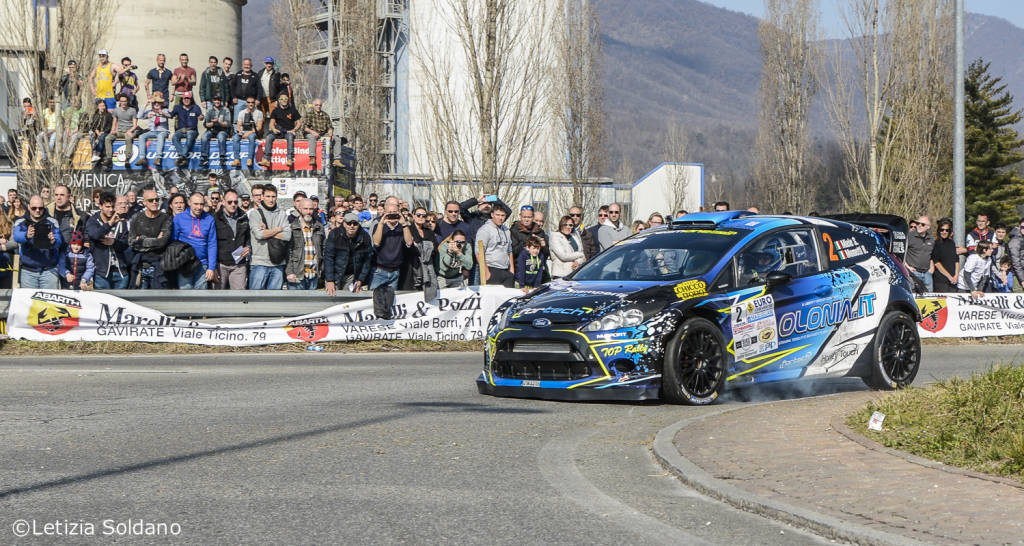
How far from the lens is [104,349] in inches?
661

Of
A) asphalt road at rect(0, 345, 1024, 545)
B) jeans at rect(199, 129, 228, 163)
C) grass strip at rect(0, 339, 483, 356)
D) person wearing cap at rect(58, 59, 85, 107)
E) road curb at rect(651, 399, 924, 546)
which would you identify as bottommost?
grass strip at rect(0, 339, 483, 356)

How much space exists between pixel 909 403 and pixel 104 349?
11345 millimetres

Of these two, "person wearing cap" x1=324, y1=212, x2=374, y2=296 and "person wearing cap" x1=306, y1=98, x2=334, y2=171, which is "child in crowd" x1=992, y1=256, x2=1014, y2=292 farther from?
"person wearing cap" x1=306, y1=98, x2=334, y2=171

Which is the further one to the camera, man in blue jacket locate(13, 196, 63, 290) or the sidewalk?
man in blue jacket locate(13, 196, 63, 290)

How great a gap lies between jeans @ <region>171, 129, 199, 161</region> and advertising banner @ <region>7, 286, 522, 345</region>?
10233 millimetres

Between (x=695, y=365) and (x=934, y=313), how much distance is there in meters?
10.8

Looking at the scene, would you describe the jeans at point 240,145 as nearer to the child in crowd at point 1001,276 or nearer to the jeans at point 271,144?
the jeans at point 271,144

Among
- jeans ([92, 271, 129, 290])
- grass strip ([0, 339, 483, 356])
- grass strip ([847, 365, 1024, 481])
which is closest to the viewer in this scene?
grass strip ([847, 365, 1024, 481])

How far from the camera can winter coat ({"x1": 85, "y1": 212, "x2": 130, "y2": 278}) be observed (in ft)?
55.7

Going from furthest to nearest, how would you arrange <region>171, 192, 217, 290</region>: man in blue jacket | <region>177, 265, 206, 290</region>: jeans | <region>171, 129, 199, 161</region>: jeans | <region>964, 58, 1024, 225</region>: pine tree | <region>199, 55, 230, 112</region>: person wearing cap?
<region>964, 58, 1024, 225</region>: pine tree
<region>199, 55, 230, 112</region>: person wearing cap
<region>171, 129, 199, 161</region>: jeans
<region>177, 265, 206, 290</region>: jeans
<region>171, 192, 217, 290</region>: man in blue jacket

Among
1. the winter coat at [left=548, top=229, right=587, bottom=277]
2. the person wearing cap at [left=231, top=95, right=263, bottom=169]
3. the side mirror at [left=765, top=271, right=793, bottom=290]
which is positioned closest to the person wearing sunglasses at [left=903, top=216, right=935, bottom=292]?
the winter coat at [left=548, top=229, right=587, bottom=277]

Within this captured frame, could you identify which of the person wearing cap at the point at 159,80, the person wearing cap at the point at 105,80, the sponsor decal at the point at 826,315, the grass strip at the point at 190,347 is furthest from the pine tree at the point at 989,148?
the sponsor decal at the point at 826,315

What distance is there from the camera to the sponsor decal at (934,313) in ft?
65.9

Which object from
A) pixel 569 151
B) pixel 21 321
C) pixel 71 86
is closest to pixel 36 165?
pixel 71 86
